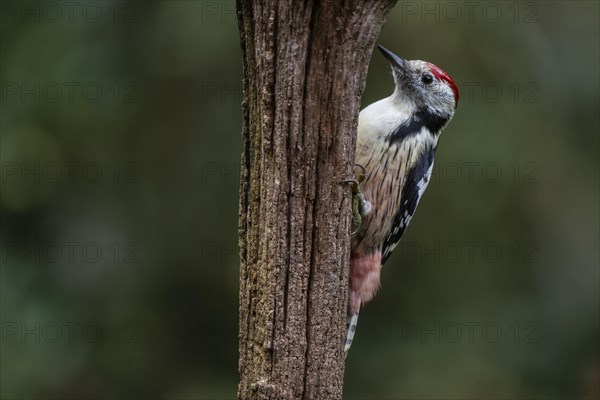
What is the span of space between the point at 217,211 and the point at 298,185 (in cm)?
374

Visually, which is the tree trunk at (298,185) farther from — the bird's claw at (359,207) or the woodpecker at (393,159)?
the woodpecker at (393,159)

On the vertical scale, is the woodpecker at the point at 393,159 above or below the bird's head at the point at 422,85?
below

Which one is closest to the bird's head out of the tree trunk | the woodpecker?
the woodpecker

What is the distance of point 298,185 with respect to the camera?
3115 mm

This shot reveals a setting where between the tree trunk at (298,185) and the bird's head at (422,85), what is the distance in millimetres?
1640

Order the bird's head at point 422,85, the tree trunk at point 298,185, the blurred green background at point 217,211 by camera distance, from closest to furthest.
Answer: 1. the tree trunk at point 298,185
2. the bird's head at point 422,85
3. the blurred green background at point 217,211

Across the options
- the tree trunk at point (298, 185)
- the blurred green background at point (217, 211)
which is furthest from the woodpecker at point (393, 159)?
the blurred green background at point (217, 211)

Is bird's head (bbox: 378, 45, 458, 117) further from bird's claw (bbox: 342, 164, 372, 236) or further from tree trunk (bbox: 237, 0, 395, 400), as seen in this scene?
tree trunk (bbox: 237, 0, 395, 400)

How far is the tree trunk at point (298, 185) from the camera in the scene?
2.99 metres

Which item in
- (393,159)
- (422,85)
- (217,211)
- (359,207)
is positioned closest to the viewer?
(359,207)

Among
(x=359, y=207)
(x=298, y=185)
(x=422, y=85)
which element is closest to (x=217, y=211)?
(x=422, y=85)

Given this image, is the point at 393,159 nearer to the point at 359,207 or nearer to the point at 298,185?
the point at 359,207

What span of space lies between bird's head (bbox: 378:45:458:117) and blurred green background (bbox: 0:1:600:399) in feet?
6.22

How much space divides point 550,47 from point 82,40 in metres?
3.94
